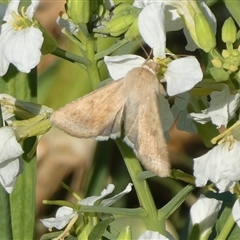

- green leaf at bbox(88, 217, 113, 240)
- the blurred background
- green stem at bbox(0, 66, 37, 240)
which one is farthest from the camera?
the blurred background

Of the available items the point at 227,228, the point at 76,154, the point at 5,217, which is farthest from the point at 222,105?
the point at 76,154

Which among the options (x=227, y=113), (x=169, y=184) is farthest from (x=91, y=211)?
(x=169, y=184)

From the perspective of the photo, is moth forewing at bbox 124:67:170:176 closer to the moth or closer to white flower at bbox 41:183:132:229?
the moth

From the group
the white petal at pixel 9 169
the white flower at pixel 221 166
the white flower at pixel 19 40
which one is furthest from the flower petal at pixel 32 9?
the white flower at pixel 221 166

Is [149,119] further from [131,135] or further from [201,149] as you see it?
[201,149]

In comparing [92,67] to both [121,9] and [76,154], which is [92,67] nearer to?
[121,9]

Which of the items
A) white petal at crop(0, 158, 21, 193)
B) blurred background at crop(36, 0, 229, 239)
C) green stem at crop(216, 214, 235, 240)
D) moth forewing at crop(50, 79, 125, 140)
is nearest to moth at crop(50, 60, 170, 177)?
moth forewing at crop(50, 79, 125, 140)
